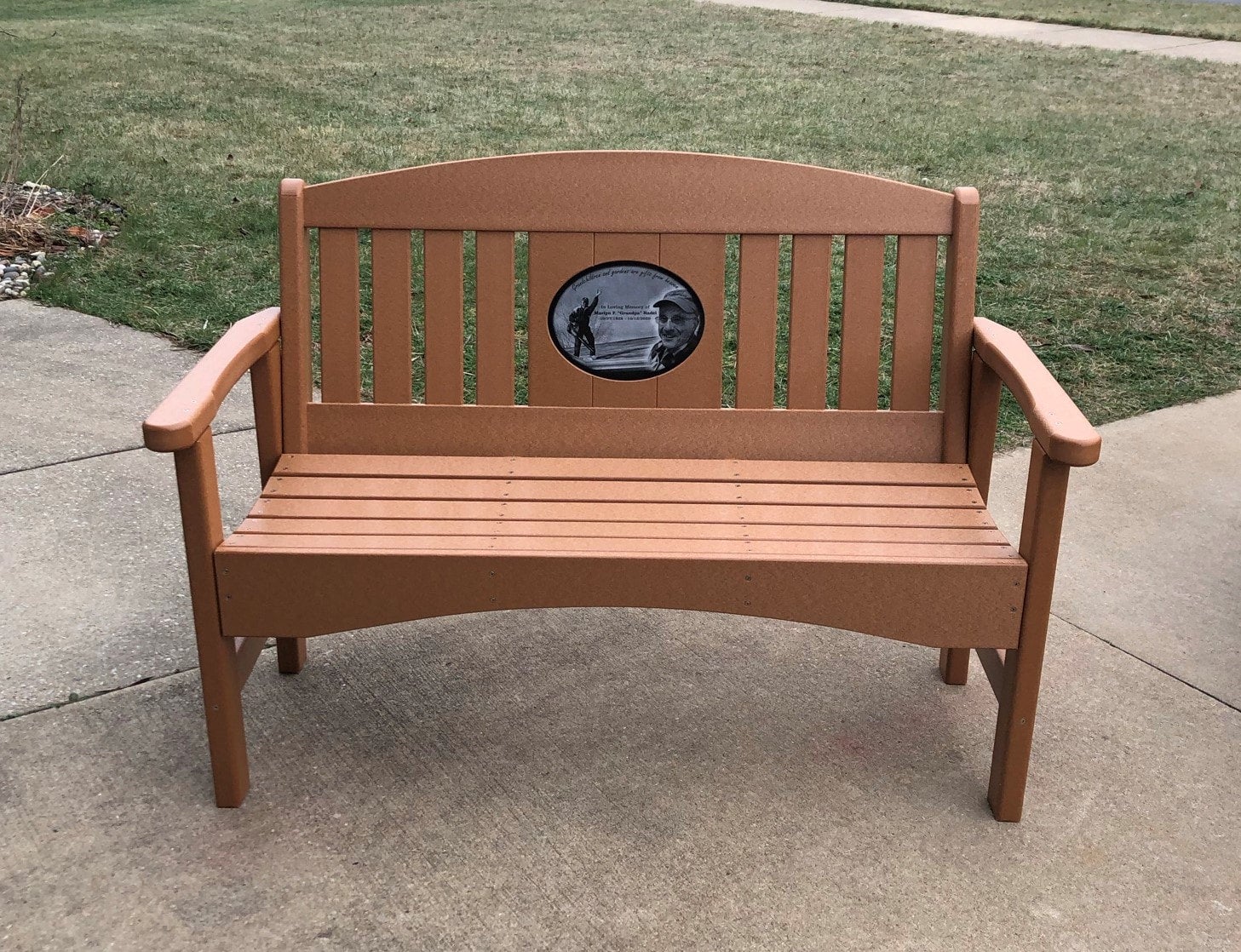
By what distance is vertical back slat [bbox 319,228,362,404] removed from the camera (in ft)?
9.76

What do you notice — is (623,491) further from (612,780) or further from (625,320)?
(612,780)

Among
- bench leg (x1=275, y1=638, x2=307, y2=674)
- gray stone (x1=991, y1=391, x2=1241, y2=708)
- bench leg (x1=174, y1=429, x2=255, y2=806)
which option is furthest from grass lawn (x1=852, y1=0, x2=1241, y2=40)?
bench leg (x1=174, y1=429, x2=255, y2=806)

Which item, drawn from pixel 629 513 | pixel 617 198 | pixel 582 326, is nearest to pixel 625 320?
pixel 582 326

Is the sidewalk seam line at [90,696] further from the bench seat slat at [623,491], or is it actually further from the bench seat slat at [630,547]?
the bench seat slat at [630,547]

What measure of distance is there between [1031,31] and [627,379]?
1343cm

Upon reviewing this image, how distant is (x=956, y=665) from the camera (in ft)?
10.1

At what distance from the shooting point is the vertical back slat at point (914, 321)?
116 inches

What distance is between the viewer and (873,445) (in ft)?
9.86

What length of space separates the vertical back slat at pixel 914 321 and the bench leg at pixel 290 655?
1.44m

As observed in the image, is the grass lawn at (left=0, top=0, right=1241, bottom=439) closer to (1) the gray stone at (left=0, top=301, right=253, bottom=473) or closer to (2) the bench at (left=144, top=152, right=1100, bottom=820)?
(1) the gray stone at (left=0, top=301, right=253, bottom=473)

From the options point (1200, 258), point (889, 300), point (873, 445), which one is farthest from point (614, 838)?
point (1200, 258)

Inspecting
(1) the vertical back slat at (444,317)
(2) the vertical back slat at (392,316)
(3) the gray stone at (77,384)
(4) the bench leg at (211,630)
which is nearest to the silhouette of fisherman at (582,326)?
(1) the vertical back slat at (444,317)

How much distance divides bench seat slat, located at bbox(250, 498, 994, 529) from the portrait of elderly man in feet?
1.32

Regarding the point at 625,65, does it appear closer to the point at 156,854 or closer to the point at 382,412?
the point at 382,412
